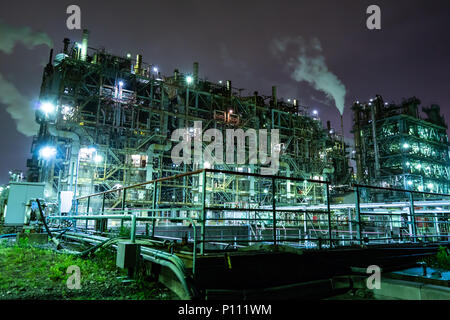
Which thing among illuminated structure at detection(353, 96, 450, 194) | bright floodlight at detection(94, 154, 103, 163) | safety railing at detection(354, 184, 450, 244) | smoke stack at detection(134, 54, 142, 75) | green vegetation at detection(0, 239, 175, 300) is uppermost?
smoke stack at detection(134, 54, 142, 75)

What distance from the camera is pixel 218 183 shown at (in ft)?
119

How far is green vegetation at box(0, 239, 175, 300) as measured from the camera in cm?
465

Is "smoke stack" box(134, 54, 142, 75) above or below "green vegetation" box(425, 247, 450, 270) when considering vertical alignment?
above

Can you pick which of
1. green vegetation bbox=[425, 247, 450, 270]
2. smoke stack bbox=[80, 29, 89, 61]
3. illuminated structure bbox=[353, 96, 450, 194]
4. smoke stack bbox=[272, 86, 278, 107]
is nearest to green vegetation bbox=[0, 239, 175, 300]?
green vegetation bbox=[425, 247, 450, 270]

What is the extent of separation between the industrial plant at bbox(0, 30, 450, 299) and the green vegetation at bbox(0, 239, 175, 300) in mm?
323

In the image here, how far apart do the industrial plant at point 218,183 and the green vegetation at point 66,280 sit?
323 millimetres

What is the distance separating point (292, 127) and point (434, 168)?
27901 millimetres

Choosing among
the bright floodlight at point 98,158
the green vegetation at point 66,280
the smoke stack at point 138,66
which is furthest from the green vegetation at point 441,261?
the smoke stack at point 138,66

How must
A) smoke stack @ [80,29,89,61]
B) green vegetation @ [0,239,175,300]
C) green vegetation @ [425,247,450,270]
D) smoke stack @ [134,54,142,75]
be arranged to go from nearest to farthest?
1. green vegetation @ [0,239,175,300]
2. green vegetation @ [425,247,450,270]
3. smoke stack @ [80,29,89,61]
4. smoke stack @ [134,54,142,75]

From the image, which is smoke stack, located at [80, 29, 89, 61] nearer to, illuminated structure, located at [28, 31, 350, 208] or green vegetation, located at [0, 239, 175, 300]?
illuminated structure, located at [28, 31, 350, 208]

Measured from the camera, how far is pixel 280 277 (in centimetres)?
533

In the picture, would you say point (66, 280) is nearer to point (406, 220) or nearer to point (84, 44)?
point (406, 220)

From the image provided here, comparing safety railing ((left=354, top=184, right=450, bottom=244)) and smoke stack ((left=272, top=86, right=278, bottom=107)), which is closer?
safety railing ((left=354, top=184, right=450, bottom=244))

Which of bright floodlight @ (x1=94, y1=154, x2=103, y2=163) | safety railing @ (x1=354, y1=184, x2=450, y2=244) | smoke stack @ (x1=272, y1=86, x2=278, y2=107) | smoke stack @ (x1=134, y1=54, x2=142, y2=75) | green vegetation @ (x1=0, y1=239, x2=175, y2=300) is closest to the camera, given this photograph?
green vegetation @ (x1=0, y1=239, x2=175, y2=300)
